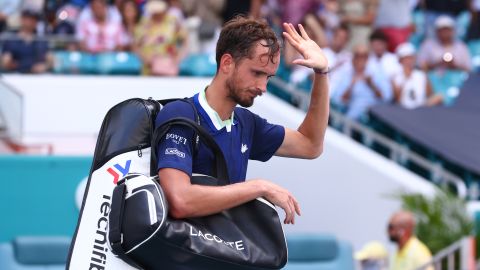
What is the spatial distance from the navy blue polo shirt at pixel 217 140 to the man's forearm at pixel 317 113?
0.34 feet

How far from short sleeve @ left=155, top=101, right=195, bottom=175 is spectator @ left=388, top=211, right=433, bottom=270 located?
6.38m

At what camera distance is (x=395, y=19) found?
14.7m

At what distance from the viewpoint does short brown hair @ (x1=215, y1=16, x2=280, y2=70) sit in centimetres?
430

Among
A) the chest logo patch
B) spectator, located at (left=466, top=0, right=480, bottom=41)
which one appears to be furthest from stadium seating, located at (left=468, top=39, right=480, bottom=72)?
the chest logo patch

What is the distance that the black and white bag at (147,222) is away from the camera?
4.09 m

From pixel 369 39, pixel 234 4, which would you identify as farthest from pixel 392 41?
pixel 234 4

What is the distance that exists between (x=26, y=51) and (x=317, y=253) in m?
5.08

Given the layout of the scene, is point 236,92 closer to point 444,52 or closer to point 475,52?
point 444,52

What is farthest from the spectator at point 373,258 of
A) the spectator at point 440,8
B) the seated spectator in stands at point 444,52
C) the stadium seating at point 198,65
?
the spectator at point 440,8

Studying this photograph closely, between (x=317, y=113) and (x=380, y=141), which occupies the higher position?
(x=317, y=113)

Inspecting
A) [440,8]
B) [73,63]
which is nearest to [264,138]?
[73,63]

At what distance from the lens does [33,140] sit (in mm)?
12359

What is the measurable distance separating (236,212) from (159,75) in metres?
9.49

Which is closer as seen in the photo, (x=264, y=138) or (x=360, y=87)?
(x=264, y=138)
